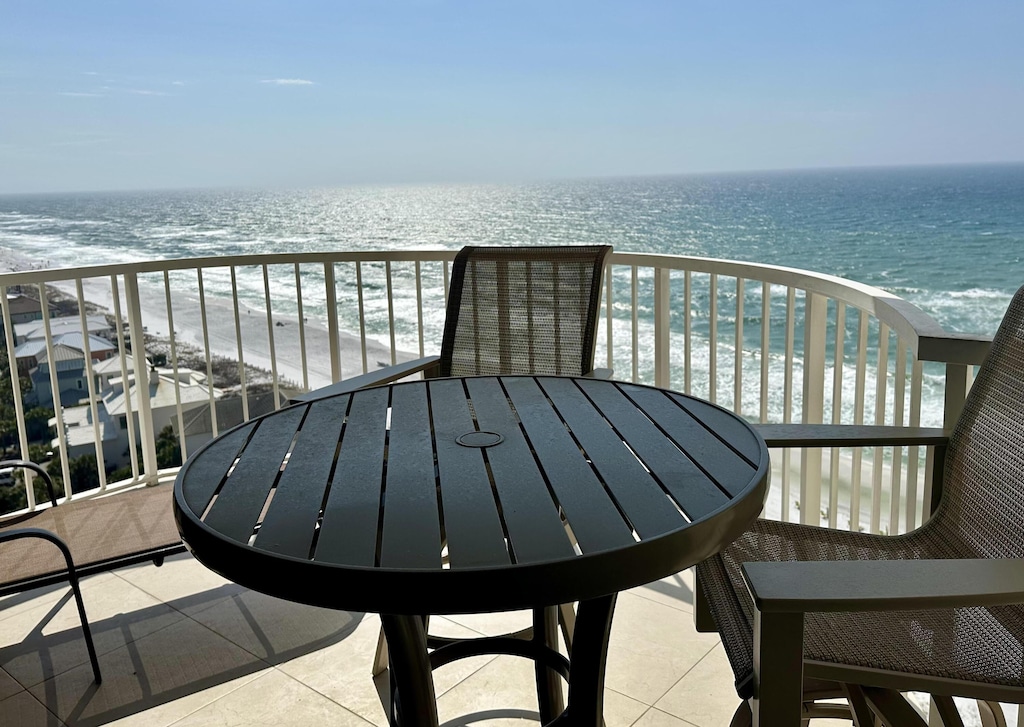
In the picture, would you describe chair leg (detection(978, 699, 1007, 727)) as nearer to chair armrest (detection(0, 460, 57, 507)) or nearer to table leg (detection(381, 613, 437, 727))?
table leg (detection(381, 613, 437, 727))

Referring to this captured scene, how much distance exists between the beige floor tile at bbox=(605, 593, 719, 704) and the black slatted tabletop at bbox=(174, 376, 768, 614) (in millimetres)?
945

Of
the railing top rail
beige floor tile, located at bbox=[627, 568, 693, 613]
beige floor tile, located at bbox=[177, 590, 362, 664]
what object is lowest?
beige floor tile, located at bbox=[627, 568, 693, 613]

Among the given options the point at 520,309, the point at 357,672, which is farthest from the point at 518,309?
the point at 357,672

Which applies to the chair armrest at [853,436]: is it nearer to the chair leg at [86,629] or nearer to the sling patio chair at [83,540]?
the sling patio chair at [83,540]

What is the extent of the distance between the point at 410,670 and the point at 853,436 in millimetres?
1045

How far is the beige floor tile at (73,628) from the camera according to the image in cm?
254

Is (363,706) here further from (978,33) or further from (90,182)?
(978,33)

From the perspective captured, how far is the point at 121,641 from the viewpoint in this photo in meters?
2.66

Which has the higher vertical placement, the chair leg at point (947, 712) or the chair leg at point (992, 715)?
the chair leg at point (947, 712)

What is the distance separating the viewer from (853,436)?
1709 millimetres

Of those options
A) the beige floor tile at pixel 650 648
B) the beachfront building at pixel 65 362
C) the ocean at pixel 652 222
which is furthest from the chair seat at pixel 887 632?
the ocean at pixel 652 222

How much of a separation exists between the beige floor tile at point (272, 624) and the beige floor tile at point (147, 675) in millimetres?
51

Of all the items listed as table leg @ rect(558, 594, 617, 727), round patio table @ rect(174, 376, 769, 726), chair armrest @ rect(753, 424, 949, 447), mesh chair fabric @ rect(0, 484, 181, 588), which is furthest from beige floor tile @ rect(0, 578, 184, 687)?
chair armrest @ rect(753, 424, 949, 447)

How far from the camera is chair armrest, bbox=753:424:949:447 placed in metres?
1.69
